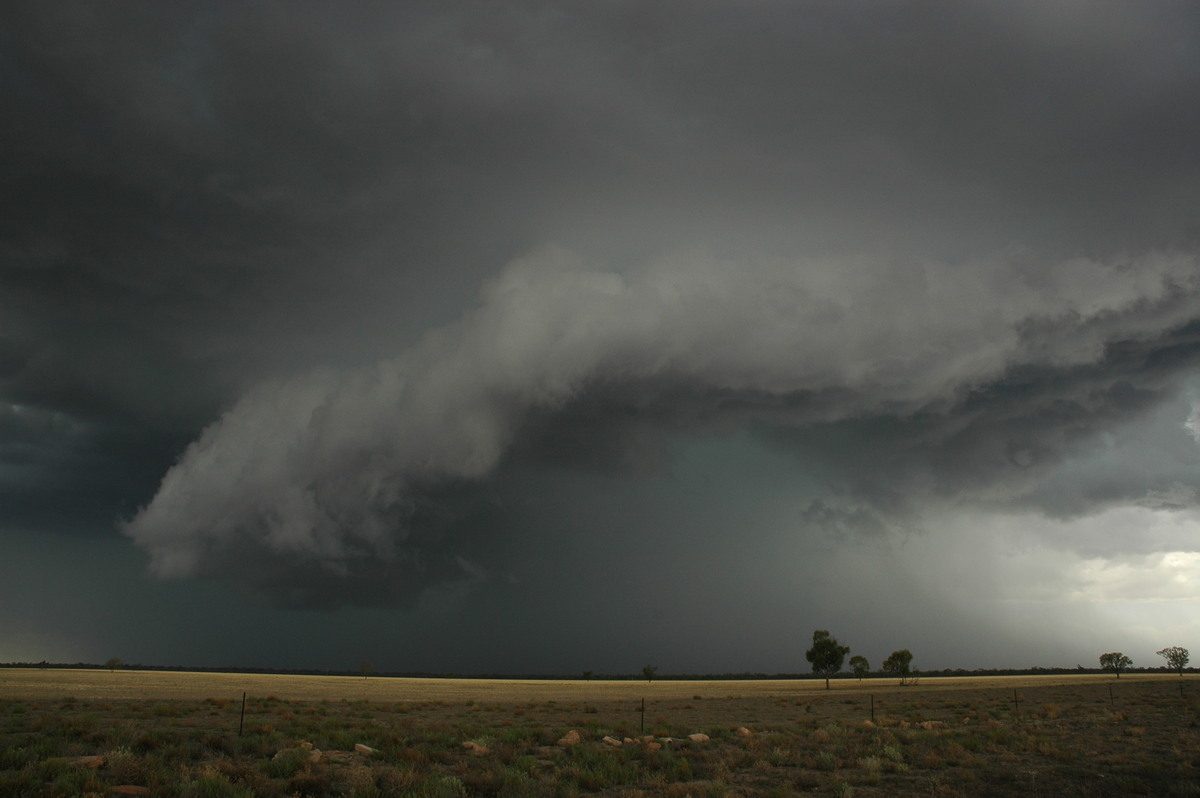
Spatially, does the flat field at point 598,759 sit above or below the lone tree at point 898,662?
above

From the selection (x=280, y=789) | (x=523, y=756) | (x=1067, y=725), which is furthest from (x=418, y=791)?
(x=1067, y=725)

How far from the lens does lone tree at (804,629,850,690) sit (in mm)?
124188

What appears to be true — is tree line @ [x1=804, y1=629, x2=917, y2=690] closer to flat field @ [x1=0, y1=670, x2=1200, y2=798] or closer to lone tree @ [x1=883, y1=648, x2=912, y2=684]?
lone tree @ [x1=883, y1=648, x2=912, y2=684]

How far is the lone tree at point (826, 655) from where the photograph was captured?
407ft

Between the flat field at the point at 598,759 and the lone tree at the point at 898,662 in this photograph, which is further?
the lone tree at the point at 898,662

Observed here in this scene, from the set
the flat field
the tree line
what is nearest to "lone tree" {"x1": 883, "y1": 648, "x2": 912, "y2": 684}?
the tree line

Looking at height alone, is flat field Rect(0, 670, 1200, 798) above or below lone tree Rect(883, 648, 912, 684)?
above

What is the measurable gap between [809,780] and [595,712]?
3772cm

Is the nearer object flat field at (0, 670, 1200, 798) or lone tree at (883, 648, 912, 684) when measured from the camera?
flat field at (0, 670, 1200, 798)

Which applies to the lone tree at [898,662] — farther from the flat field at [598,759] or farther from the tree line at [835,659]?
the flat field at [598,759]

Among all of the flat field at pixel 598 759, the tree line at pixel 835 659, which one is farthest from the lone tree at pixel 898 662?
the flat field at pixel 598 759

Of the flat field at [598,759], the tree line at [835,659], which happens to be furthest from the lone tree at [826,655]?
the flat field at [598,759]

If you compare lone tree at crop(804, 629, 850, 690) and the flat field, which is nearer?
the flat field

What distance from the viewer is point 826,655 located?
411 ft
